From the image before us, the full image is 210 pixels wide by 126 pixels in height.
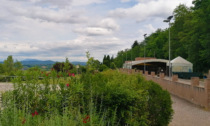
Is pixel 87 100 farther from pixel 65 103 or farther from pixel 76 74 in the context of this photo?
pixel 76 74

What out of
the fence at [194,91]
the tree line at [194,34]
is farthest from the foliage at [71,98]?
the tree line at [194,34]

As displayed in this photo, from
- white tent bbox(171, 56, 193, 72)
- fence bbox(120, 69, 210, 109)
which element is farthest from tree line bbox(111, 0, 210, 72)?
fence bbox(120, 69, 210, 109)

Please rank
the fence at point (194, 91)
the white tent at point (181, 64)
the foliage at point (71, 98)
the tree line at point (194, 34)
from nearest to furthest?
the foliage at point (71, 98) → the fence at point (194, 91) → the tree line at point (194, 34) → the white tent at point (181, 64)

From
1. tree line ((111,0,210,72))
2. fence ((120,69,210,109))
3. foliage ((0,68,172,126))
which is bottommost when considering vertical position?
fence ((120,69,210,109))

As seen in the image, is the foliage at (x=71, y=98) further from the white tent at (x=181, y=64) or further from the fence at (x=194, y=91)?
the white tent at (x=181, y=64)

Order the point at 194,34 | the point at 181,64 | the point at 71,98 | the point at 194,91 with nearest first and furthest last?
1. the point at 71,98
2. the point at 194,91
3. the point at 181,64
4. the point at 194,34

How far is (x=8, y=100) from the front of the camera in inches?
200

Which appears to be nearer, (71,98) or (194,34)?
(71,98)

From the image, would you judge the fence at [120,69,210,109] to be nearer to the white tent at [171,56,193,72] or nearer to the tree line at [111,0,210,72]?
the white tent at [171,56,193,72]

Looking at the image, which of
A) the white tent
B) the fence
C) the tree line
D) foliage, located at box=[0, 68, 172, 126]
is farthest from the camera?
the white tent

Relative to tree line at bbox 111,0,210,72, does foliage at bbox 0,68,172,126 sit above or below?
below

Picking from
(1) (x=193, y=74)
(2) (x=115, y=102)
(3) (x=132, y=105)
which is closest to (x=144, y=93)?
(3) (x=132, y=105)

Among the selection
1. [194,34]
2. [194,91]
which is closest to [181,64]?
[194,34]

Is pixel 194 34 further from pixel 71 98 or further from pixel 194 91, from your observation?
pixel 71 98
